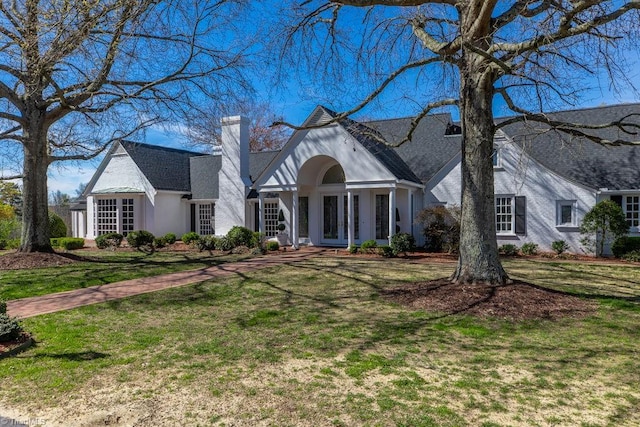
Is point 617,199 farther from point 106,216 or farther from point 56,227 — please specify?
point 56,227

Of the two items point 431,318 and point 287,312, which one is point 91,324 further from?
point 431,318

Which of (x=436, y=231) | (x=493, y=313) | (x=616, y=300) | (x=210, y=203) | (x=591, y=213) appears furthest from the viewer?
(x=210, y=203)

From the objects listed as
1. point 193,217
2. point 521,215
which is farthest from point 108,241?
point 521,215

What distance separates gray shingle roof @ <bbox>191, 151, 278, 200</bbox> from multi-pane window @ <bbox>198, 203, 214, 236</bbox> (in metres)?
0.74

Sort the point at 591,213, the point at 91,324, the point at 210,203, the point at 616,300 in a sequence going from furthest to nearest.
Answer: the point at 210,203 < the point at 591,213 < the point at 616,300 < the point at 91,324

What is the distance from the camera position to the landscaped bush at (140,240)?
20344 millimetres

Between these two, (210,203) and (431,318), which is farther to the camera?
(210,203)

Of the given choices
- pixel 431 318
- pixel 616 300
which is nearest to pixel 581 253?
pixel 616 300

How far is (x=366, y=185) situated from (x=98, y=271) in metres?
10.6

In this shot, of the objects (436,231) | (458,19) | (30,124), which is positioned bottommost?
(436,231)

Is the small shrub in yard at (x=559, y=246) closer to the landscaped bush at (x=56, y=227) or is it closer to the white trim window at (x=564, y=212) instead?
the white trim window at (x=564, y=212)

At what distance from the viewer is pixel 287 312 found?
8078mm

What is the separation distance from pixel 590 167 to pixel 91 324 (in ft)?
63.1

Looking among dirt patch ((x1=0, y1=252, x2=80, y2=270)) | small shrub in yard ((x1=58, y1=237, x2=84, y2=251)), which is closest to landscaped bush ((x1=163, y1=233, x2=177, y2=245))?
small shrub in yard ((x1=58, y1=237, x2=84, y2=251))
